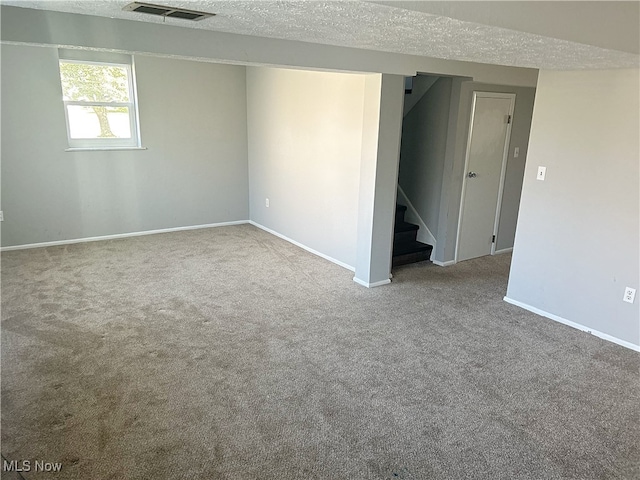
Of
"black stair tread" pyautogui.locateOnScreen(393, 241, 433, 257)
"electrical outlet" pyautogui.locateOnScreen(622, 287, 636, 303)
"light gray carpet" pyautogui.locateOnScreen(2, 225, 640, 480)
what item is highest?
"electrical outlet" pyautogui.locateOnScreen(622, 287, 636, 303)

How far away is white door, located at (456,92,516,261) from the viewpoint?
478 centimetres

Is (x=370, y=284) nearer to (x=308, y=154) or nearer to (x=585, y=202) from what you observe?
(x=308, y=154)

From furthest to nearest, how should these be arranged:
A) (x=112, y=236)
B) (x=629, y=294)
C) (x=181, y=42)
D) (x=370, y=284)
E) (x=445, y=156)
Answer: (x=112, y=236) < (x=445, y=156) < (x=370, y=284) < (x=629, y=294) < (x=181, y=42)

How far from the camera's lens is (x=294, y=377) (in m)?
2.81

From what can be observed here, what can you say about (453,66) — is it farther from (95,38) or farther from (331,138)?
(95,38)

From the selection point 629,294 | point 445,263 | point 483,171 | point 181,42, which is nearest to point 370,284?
point 445,263

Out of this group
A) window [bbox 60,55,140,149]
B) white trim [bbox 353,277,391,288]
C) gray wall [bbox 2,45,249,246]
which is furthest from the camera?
window [bbox 60,55,140,149]

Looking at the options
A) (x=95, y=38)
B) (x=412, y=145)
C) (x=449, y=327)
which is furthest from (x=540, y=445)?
(x=412, y=145)

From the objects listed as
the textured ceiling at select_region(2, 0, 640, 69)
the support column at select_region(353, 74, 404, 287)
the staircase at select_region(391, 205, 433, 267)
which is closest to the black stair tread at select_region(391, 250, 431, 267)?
the staircase at select_region(391, 205, 433, 267)

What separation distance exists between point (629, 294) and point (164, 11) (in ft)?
11.5

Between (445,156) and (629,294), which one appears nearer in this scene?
(629,294)

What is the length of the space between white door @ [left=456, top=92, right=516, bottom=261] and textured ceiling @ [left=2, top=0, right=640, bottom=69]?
1.92 m

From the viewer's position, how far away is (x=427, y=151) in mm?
4965

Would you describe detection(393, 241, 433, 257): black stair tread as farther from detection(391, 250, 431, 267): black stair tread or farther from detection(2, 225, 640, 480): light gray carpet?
detection(2, 225, 640, 480): light gray carpet
